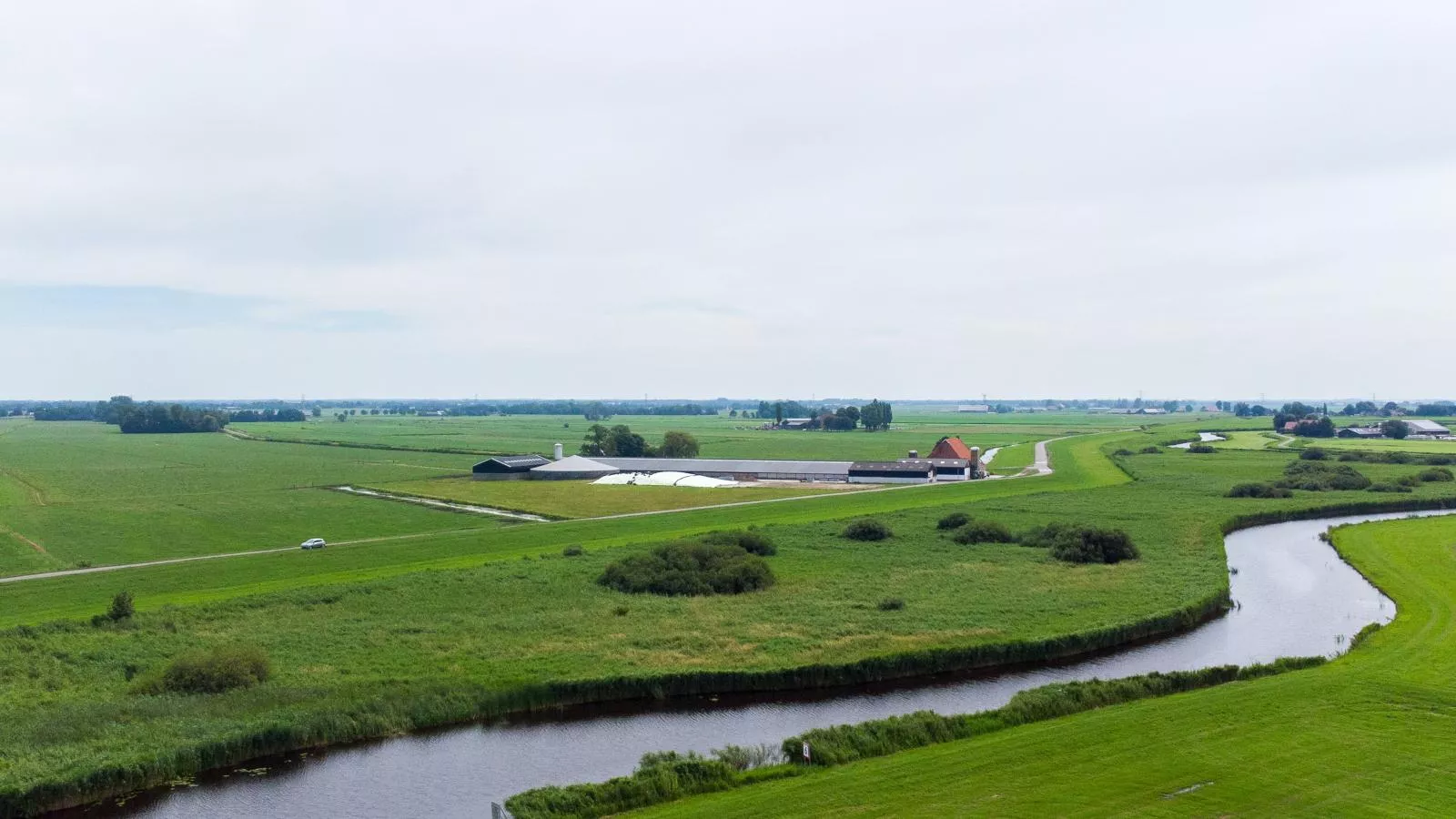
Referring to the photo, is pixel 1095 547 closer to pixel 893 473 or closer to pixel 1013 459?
pixel 893 473

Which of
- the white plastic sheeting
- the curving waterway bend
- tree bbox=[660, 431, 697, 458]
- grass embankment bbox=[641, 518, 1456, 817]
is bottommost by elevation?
the curving waterway bend

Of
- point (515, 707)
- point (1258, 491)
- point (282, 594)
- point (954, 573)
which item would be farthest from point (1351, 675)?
point (1258, 491)

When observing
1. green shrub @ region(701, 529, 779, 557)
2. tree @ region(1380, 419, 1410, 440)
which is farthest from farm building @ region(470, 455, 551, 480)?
tree @ region(1380, 419, 1410, 440)

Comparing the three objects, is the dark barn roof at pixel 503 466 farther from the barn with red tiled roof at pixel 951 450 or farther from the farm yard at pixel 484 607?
the barn with red tiled roof at pixel 951 450

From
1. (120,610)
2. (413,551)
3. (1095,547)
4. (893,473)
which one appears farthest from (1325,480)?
(120,610)

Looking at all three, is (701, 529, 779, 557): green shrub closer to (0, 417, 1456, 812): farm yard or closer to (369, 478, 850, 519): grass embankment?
(0, 417, 1456, 812): farm yard

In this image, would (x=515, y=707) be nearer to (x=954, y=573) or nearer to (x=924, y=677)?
(x=924, y=677)
